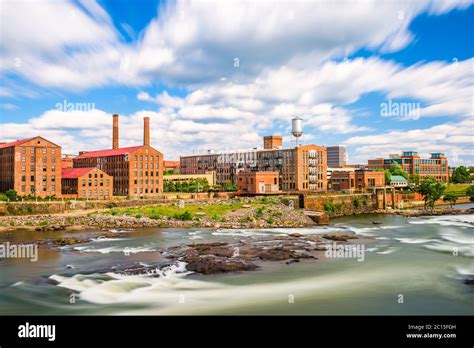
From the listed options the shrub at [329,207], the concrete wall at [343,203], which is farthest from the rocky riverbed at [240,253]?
the shrub at [329,207]

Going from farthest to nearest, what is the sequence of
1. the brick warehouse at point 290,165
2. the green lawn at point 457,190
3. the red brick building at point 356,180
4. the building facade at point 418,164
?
the building facade at point 418,164 < the green lawn at point 457,190 < the red brick building at point 356,180 < the brick warehouse at point 290,165

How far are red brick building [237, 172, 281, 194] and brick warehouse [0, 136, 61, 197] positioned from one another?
40.9 metres

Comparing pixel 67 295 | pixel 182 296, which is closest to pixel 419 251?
pixel 182 296

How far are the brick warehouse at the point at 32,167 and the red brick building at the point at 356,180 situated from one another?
75.7 metres

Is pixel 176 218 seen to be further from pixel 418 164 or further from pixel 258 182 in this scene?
pixel 418 164

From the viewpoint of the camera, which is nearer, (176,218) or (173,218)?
(176,218)

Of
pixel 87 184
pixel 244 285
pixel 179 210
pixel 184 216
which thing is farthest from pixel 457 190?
pixel 244 285

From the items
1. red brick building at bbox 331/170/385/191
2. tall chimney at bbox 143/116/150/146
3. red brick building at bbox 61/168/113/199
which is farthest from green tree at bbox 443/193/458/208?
red brick building at bbox 61/168/113/199

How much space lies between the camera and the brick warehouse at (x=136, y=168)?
294 feet

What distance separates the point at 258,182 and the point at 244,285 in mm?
66704

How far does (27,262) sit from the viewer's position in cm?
3625

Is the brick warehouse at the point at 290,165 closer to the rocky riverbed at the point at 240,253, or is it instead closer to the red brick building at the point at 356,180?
the red brick building at the point at 356,180

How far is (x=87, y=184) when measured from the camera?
81.1 m

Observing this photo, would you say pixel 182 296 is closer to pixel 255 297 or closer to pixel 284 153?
pixel 255 297
